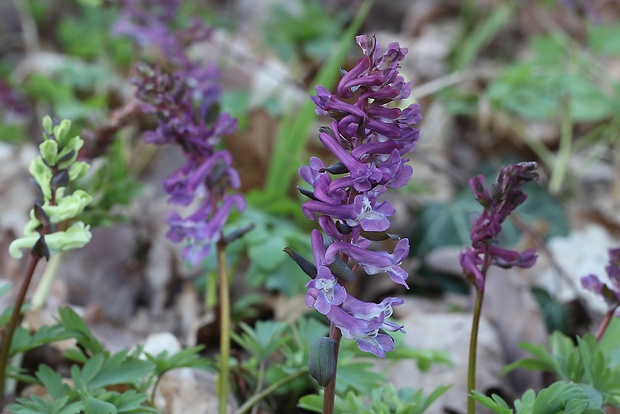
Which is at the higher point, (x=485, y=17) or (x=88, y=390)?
(x=485, y=17)

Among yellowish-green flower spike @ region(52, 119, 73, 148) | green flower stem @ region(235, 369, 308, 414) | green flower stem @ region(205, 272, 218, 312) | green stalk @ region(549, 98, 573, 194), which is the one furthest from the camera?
green stalk @ region(549, 98, 573, 194)

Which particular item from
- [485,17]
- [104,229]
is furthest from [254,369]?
[485,17]

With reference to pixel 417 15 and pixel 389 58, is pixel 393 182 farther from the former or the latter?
pixel 417 15

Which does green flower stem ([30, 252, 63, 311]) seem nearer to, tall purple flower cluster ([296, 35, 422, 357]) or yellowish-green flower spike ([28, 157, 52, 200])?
yellowish-green flower spike ([28, 157, 52, 200])

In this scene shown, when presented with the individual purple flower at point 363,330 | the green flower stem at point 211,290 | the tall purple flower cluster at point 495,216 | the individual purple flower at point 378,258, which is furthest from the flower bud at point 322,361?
the green flower stem at point 211,290

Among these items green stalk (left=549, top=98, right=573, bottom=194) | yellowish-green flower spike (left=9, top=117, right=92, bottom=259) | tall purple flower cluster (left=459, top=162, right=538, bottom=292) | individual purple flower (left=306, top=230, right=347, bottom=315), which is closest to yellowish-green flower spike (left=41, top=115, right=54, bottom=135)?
yellowish-green flower spike (left=9, top=117, right=92, bottom=259)

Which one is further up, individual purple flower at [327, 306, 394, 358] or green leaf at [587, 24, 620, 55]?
green leaf at [587, 24, 620, 55]

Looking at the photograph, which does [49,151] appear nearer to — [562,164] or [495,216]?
[495,216]
